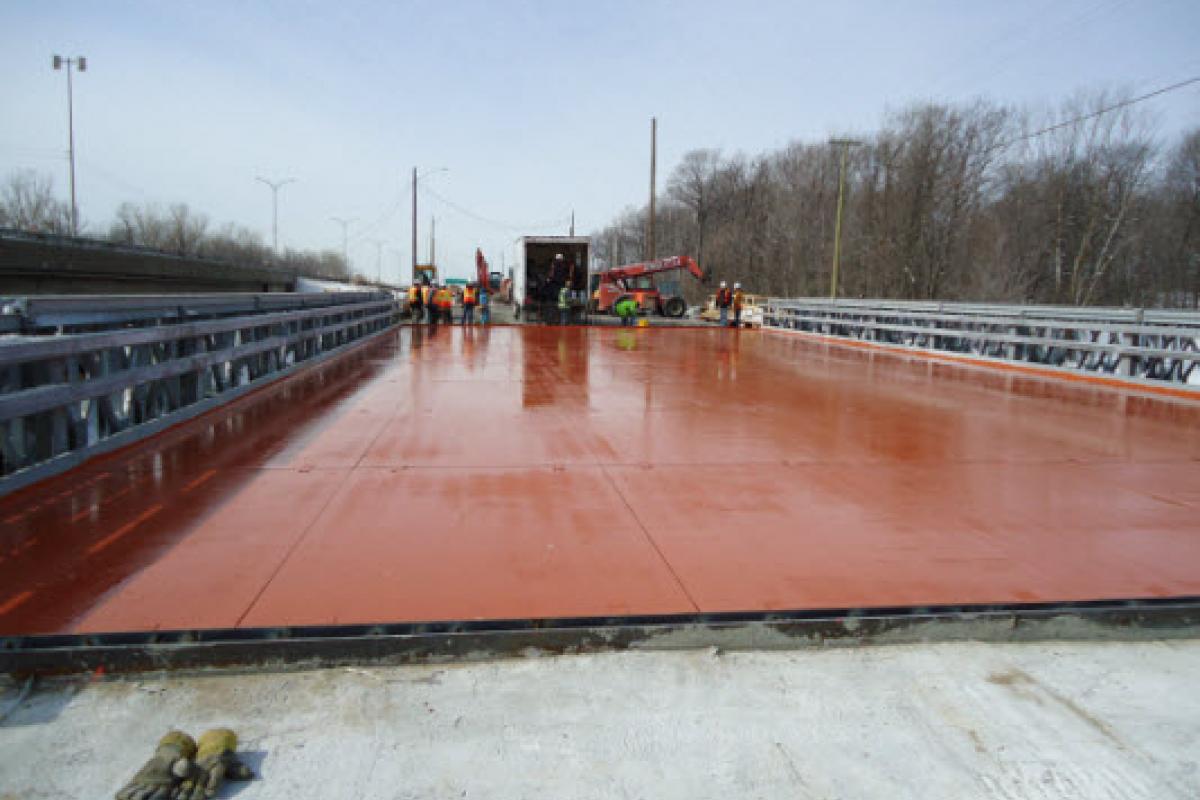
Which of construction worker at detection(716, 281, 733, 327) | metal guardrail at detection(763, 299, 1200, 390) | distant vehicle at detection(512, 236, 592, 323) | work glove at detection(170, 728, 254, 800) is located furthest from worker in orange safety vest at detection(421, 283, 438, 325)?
work glove at detection(170, 728, 254, 800)

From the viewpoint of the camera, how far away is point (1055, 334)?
623 inches

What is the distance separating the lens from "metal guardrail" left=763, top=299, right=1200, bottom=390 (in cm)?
1180

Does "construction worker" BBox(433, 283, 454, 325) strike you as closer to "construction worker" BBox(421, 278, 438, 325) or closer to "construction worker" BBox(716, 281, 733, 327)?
"construction worker" BBox(421, 278, 438, 325)

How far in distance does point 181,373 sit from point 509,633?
5760 mm

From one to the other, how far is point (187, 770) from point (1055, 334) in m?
17.1

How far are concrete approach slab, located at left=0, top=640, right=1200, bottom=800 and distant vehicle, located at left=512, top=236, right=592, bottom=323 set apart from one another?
2733 centimetres

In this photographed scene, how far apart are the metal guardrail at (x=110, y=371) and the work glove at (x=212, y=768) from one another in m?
3.20

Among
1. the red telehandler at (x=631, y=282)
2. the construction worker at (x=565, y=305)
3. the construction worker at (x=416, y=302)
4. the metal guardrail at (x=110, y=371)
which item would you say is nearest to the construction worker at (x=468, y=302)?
the construction worker at (x=416, y=302)

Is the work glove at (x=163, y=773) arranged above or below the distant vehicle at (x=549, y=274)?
below

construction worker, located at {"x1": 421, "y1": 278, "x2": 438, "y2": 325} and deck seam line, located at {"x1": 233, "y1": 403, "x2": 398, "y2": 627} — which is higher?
construction worker, located at {"x1": 421, "y1": 278, "x2": 438, "y2": 325}

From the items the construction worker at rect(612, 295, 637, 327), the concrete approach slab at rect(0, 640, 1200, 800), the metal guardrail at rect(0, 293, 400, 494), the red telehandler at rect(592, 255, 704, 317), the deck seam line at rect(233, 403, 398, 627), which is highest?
the red telehandler at rect(592, 255, 704, 317)

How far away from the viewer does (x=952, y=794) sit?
2625 mm

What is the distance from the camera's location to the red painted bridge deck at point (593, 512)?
3885mm

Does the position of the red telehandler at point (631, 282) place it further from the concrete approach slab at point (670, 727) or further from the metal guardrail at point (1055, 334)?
the concrete approach slab at point (670, 727)
